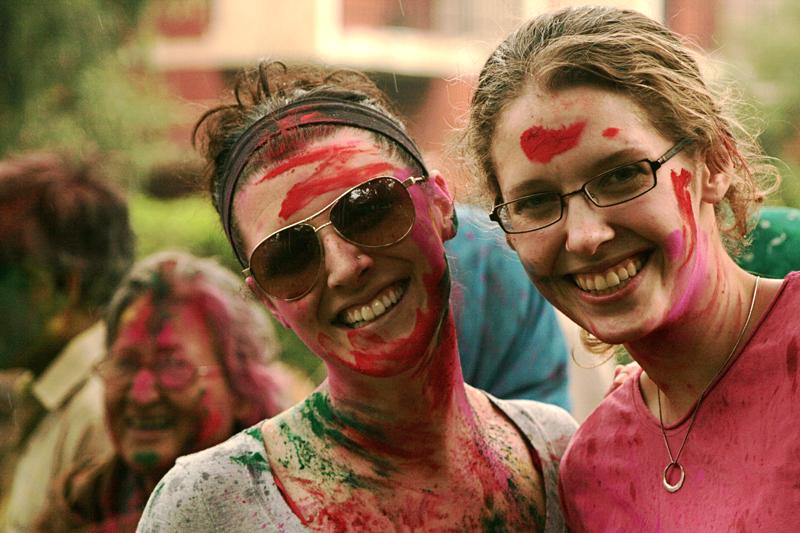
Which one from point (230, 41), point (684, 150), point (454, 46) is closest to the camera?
point (684, 150)

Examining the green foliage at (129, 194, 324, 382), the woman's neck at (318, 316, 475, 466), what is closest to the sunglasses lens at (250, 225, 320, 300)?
the woman's neck at (318, 316, 475, 466)

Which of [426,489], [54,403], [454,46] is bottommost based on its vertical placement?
[454,46]

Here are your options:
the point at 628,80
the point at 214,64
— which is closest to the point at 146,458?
the point at 628,80

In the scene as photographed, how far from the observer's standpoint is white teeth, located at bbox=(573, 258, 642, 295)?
2.46 metres

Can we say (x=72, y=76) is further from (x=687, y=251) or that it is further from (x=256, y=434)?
(x=687, y=251)

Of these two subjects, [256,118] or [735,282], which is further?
[256,118]

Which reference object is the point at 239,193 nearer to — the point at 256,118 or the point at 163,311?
the point at 256,118

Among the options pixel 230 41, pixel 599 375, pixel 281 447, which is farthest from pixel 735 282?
pixel 230 41

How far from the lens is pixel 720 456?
2.44 m

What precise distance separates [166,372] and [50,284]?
1127 millimetres

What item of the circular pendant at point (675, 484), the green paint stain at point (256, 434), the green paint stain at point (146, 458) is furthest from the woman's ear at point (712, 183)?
the green paint stain at point (146, 458)

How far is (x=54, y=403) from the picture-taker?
5094mm

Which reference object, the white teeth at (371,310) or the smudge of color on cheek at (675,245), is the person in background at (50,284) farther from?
the smudge of color on cheek at (675,245)

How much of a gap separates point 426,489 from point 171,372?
1975mm
